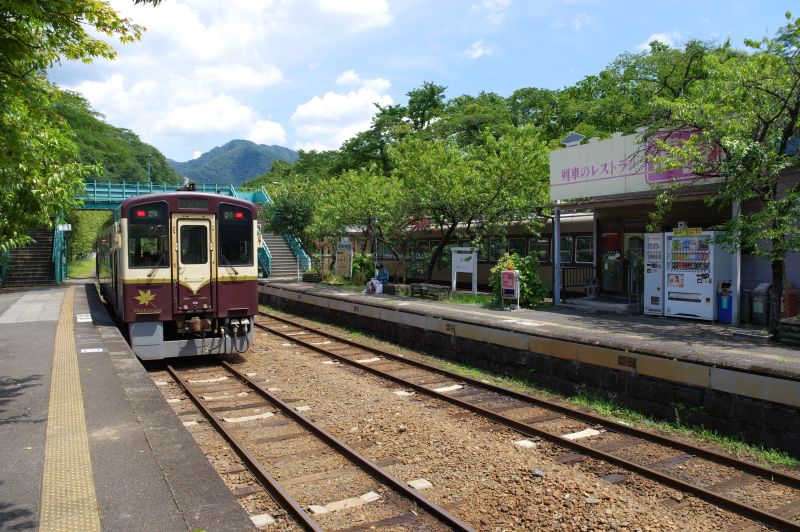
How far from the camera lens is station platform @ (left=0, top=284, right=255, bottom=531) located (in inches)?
158

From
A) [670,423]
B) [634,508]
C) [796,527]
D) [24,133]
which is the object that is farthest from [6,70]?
[670,423]

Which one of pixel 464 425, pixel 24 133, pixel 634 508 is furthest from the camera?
pixel 464 425

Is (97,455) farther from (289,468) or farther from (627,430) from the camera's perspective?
(627,430)

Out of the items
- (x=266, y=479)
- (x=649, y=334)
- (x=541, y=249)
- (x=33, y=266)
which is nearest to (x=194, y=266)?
(x=266, y=479)

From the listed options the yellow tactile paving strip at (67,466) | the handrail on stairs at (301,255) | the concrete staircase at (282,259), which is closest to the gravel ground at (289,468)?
the yellow tactile paving strip at (67,466)

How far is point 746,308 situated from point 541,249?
9294 millimetres

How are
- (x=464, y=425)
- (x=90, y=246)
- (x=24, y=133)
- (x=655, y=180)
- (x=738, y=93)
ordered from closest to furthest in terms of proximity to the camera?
(x=24, y=133)
(x=464, y=425)
(x=738, y=93)
(x=655, y=180)
(x=90, y=246)

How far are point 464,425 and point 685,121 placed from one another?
7932 millimetres

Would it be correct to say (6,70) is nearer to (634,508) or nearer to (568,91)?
(634,508)

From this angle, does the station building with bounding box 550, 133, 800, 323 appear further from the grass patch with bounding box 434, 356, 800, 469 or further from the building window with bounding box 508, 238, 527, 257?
the grass patch with bounding box 434, 356, 800, 469

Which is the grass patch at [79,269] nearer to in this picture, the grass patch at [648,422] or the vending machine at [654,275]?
the grass patch at [648,422]

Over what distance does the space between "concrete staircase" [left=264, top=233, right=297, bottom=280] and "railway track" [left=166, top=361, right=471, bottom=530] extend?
24416mm

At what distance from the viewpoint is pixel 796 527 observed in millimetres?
4723

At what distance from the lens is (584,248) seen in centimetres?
1966
